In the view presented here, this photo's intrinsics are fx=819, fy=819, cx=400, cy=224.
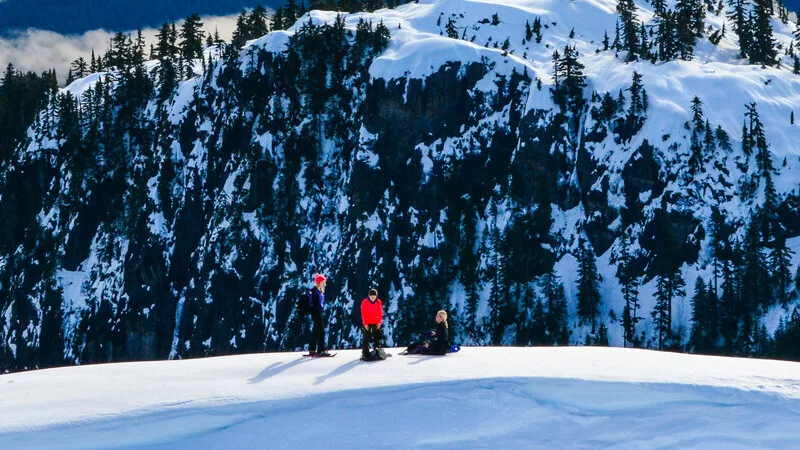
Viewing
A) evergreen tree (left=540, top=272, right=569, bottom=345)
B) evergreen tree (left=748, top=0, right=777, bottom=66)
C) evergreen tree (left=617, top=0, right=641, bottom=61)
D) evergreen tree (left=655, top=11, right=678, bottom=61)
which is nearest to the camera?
evergreen tree (left=540, top=272, right=569, bottom=345)

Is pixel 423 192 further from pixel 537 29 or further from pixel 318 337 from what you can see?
pixel 318 337

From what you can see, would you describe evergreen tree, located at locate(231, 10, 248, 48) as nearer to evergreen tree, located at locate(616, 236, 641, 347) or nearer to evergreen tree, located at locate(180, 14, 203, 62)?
evergreen tree, located at locate(180, 14, 203, 62)

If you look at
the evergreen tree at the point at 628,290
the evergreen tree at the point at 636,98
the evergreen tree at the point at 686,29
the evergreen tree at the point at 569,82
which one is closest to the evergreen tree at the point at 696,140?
the evergreen tree at the point at 636,98

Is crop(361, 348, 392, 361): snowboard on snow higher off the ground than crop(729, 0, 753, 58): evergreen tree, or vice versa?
crop(729, 0, 753, 58): evergreen tree

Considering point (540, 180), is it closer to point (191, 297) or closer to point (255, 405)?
point (191, 297)

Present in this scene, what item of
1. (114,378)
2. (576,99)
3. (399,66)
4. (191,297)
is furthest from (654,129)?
(114,378)

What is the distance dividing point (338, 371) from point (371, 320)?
5.77ft

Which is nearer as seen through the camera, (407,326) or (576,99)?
(407,326)

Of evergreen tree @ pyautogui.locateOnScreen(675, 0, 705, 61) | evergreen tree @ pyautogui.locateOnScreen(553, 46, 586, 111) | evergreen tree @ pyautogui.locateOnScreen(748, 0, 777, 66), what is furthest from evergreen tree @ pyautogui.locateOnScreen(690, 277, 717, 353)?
evergreen tree @ pyautogui.locateOnScreen(748, 0, 777, 66)

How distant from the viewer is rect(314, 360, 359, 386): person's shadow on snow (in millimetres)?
20203

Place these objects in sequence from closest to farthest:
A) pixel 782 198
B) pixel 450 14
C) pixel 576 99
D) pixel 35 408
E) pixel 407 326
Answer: pixel 35 408
pixel 782 198
pixel 407 326
pixel 576 99
pixel 450 14

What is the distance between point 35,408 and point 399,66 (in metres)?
106

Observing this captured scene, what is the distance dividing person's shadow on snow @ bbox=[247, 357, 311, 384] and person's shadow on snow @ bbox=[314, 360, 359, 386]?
1323 mm

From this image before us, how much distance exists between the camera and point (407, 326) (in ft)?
331
